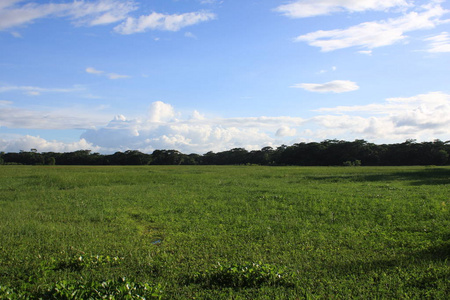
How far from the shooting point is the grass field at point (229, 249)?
618 cm

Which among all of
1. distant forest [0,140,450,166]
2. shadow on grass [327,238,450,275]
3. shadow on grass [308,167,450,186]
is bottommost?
shadow on grass [327,238,450,275]

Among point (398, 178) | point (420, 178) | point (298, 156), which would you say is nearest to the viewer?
point (420, 178)

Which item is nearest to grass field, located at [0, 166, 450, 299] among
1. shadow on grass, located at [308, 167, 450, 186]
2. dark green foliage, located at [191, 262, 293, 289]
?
dark green foliage, located at [191, 262, 293, 289]

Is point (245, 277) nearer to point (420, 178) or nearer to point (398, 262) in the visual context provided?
point (398, 262)

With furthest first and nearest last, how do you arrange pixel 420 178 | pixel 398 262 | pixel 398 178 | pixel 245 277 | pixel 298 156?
pixel 298 156 → pixel 398 178 → pixel 420 178 → pixel 398 262 → pixel 245 277

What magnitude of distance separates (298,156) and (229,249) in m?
101

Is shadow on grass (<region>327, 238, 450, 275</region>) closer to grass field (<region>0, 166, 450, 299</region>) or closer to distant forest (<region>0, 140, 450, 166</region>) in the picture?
grass field (<region>0, 166, 450, 299</region>)

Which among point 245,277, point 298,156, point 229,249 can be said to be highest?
point 298,156

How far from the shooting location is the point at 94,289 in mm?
5344

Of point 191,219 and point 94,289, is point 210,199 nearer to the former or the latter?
point 191,219

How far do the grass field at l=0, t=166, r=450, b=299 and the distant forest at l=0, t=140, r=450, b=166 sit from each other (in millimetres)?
75115

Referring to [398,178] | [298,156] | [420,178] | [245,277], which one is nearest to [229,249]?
[245,277]

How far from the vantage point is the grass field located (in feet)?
20.3

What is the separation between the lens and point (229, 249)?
8820 mm
